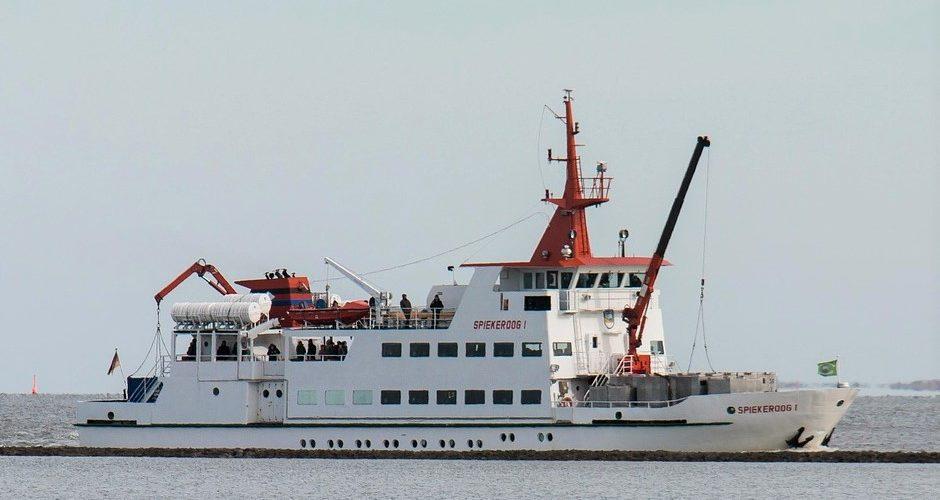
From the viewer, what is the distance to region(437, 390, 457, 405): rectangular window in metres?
42.9

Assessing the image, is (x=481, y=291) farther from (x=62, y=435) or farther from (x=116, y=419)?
(x=62, y=435)

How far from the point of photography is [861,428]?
220 ft

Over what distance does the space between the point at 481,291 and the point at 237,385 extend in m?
7.42

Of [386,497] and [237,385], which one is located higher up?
[237,385]

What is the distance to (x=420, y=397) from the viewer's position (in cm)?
4322

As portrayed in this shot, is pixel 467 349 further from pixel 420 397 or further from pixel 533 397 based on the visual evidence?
pixel 533 397

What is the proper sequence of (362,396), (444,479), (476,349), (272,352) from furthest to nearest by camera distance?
(272,352) → (362,396) → (476,349) → (444,479)

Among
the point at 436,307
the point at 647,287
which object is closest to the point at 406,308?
the point at 436,307

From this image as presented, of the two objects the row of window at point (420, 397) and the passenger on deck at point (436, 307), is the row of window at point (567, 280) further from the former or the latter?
the row of window at point (420, 397)

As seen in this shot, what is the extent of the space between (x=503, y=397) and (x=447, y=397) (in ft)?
5.04

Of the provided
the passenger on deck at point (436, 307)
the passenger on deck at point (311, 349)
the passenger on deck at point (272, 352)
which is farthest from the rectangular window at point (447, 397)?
the passenger on deck at point (272, 352)

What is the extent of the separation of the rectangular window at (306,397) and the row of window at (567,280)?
21.2 ft

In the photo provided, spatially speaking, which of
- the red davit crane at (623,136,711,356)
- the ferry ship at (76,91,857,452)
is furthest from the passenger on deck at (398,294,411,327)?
→ the red davit crane at (623,136,711,356)

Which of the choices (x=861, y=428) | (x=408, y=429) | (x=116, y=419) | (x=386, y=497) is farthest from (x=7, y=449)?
(x=861, y=428)
